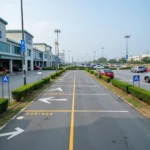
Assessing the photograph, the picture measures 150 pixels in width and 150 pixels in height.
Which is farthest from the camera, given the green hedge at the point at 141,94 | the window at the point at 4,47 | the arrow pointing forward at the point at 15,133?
the window at the point at 4,47

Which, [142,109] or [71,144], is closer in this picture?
[71,144]

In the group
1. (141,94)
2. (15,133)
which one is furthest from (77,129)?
(141,94)

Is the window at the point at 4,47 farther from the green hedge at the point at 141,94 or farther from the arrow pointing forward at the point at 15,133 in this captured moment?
the arrow pointing forward at the point at 15,133

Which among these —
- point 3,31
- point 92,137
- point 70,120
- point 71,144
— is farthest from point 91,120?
point 3,31

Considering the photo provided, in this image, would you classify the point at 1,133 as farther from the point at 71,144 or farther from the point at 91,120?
the point at 91,120

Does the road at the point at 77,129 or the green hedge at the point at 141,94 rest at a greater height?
the green hedge at the point at 141,94

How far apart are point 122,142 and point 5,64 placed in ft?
183

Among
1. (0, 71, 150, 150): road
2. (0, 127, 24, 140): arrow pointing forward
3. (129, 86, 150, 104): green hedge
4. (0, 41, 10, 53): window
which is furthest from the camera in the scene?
(0, 41, 10, 53): window

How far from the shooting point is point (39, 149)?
250 inches

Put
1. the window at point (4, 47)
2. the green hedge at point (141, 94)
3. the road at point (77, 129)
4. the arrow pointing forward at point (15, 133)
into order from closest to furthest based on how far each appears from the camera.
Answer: the road at point (77, 129) < the arrow pointing forward at point (15, 133) < the green hedge at point (141, 94) < the window at point (4, 47)

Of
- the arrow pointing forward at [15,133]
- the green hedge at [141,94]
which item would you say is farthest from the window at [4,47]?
the arrow pointing forward at [15,133]

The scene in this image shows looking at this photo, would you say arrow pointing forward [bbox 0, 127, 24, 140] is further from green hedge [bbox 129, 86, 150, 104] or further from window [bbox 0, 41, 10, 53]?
window [bbox 0, 41, 10, 53]

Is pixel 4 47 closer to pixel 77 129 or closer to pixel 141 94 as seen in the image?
pixel 141 94

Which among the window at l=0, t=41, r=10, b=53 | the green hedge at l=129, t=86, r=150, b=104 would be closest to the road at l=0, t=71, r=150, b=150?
the green hedge at l=129, t=86, r=150, b=104
